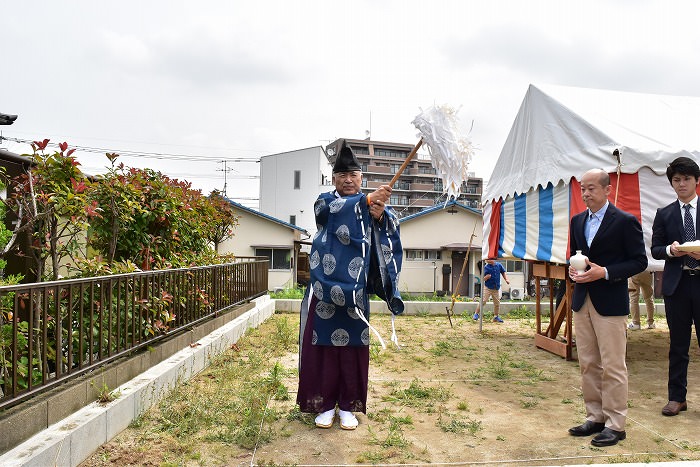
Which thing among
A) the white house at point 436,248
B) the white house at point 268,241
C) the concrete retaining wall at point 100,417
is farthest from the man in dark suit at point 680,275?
the white house at point 436,248

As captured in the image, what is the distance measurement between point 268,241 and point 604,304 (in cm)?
2175

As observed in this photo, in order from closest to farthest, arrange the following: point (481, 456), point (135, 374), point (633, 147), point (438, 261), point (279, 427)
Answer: point (481, 456)
point (279, 427)
point (135, 374)
point (633, 147)
point (438, 261)

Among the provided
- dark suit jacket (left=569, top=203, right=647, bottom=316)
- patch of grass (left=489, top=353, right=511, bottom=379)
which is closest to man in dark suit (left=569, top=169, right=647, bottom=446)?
dark suit jacket (left=569, top=203, right=647, bottom=316)

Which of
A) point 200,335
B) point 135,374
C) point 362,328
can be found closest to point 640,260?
point 362,328

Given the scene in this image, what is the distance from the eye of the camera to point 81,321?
333cm

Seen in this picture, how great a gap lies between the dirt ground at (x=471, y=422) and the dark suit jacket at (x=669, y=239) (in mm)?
1074

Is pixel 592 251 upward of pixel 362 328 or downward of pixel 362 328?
upward

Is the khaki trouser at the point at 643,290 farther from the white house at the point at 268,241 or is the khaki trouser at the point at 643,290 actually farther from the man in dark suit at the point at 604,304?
the white house at the point at 268,241

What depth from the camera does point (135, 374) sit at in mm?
4129

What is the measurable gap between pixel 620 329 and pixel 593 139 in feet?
9.10

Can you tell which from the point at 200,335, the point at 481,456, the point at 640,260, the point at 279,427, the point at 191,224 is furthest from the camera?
the point at 191,224

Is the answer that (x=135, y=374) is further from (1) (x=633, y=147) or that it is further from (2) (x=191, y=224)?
(1) (x=633, y=147)

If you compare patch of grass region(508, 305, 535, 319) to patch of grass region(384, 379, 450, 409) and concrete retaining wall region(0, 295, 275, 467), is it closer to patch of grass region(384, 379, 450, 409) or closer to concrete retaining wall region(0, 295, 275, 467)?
patch of grass region(384, 379, 450, 409)

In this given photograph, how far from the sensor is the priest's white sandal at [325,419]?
12.3ft
